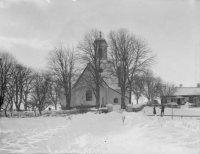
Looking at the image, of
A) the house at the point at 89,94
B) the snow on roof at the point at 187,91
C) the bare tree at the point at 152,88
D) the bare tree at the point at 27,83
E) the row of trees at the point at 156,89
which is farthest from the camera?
the snow on roof at the point at 187,91

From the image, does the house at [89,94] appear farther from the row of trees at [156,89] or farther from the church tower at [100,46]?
the row of trees at [156,89]

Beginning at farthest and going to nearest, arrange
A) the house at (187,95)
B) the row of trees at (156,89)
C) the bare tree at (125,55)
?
the house at (187,95) → the row of trees at (156,89) → the bare tree at (125,55)

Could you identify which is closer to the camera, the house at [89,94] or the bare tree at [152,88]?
the house at [89,94]

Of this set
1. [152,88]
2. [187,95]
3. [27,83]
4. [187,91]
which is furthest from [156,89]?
[27,83]

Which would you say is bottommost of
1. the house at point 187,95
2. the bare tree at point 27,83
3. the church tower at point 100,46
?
the house at point 187,95

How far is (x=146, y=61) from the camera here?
25.4 metres

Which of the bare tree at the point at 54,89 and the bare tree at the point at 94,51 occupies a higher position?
the bare tree at the point at 94,51

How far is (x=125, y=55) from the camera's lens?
970 inches

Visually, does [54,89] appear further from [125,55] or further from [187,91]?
[187,91]

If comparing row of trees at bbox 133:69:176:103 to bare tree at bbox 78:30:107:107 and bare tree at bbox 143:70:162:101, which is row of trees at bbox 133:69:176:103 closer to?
bare tree at bbox 143:70:162:101

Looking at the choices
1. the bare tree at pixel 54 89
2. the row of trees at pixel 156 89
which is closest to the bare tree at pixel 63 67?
Result: the bare tree at pixel 54 89

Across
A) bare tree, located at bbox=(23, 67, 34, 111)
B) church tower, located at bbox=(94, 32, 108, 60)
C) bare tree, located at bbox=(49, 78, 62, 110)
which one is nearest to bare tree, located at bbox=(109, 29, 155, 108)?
church tower, located at bbox=(94, 32, 108, 60)

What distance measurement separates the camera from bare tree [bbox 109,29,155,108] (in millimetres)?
24266

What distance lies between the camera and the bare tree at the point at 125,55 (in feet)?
79.6
